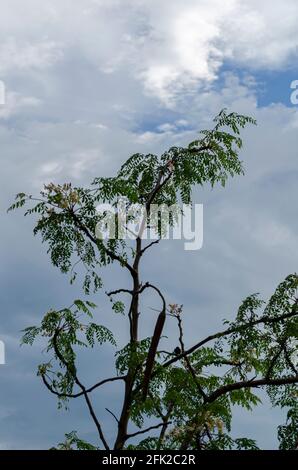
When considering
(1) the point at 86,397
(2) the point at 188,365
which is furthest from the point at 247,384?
(1) the point at 86,397

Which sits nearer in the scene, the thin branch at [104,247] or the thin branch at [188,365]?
the thin branch at [188,365]

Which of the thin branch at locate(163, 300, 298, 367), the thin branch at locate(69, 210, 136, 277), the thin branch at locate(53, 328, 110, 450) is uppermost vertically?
the thin branch at locate(69, 210, 136, 277)

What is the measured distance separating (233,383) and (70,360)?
293cm

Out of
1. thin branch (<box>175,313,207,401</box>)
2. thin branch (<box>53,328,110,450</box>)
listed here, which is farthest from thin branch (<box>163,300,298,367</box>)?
thin branch (<box>53,328,110,450</box>)

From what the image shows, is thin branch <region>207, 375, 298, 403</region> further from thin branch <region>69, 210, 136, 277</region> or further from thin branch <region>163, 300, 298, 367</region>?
thin branch <region>69, 210, 136, 277</region>

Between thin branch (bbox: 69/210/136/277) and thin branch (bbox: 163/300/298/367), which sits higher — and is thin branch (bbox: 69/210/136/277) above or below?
above

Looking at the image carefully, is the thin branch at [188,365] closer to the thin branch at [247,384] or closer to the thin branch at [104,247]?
the thin branch at [247,384]

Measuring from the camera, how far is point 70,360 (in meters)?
13.2

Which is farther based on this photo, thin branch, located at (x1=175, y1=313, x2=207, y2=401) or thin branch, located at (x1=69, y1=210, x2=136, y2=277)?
thin branch, located at (x1=69, y1=210, x2=136, y2=277)

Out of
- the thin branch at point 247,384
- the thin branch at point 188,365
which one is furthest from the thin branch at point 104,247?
the thin branch at point 247,384

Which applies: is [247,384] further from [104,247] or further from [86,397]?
[104,247]

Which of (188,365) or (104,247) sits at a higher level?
(104,247)

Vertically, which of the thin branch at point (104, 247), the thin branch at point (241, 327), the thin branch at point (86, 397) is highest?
the thin branch at point (104, 247)
